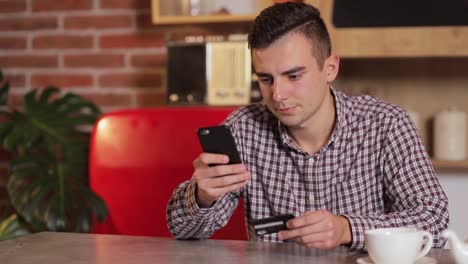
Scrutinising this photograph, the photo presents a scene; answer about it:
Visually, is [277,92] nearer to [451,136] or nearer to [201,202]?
[201,202]

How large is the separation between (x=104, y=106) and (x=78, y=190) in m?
0.52

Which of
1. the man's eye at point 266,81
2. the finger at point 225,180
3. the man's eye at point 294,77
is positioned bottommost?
the finger at point 225,180

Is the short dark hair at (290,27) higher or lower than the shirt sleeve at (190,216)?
higher

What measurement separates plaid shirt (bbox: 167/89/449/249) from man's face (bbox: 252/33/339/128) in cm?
13

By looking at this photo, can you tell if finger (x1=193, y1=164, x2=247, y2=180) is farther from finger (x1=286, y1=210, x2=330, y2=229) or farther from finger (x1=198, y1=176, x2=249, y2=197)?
finger (x1=286, y1=210, x2=330, y2=229)

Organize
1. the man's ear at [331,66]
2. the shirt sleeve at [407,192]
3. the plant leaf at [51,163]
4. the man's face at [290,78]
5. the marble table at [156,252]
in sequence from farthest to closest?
the plant leaf at [51,163] < the man's ear at [331,66] < the man's face at [290,78] < the shirt sleeve at [407,192] < the marble table at [156,252]

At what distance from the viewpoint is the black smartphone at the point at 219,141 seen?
1425 mm

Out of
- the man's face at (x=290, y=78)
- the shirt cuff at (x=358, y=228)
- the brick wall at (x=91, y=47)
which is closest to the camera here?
the shirt cuff at (x=358, y=228)

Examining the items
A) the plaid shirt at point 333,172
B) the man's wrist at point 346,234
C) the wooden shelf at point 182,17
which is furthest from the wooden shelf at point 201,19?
the man's wrist at point 346,234

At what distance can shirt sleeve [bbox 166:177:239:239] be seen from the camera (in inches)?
63.5

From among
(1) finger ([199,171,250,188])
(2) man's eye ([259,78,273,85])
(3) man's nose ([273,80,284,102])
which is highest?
(2) man's eye ([259,78,273,85])

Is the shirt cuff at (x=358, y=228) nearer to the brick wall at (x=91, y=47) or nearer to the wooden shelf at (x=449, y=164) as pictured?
the wooden shelf at (x=449, y=164)

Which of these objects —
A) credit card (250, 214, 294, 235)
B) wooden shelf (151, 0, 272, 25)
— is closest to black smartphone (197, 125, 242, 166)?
credit card (250, 214, 294, 235)

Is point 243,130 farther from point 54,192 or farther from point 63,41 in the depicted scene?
point 63,41
